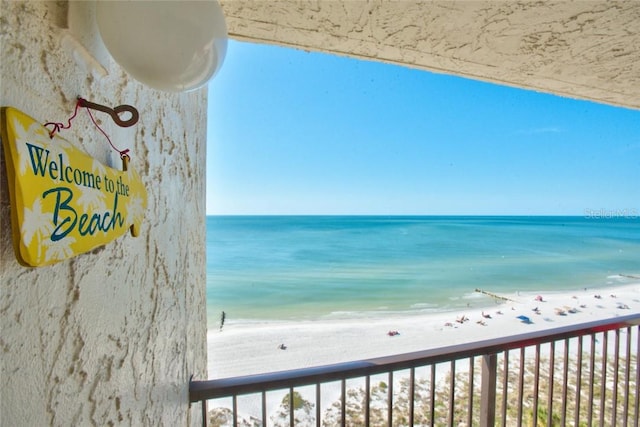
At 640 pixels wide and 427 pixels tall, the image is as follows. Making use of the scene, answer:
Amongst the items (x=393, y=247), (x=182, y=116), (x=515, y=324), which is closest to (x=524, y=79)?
(x=182, y=116)

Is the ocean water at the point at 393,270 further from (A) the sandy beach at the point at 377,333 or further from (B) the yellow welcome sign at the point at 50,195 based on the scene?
(B) the yellow welcome sign at the point at 50,195

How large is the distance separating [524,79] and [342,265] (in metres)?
14.2

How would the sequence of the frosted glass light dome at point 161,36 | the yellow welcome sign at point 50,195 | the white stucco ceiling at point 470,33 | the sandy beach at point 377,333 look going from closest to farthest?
the yellow welcome sign at point 50,195, the frosted glass light dome at point 161,36, the white stucco ceiling at point 470,33, the sandy beach at point 377,333

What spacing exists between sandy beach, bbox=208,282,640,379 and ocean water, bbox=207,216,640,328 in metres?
1.16

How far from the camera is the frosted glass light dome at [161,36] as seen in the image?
1.44 ft

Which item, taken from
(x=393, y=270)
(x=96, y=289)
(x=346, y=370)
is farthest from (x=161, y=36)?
(x=393, y=270)

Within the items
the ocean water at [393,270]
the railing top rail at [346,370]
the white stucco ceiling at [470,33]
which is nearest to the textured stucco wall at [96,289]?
the railing top rail at [346,370]

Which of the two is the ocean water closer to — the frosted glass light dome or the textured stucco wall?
the textured stucco wall

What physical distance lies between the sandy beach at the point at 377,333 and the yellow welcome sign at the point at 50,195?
4587 mm

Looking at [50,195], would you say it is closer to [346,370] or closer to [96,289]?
[96,289]

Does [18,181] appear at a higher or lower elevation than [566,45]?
lower

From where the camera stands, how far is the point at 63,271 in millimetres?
466

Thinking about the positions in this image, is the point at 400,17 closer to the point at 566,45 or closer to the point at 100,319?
the point at 566,45

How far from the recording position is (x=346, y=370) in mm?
1104
